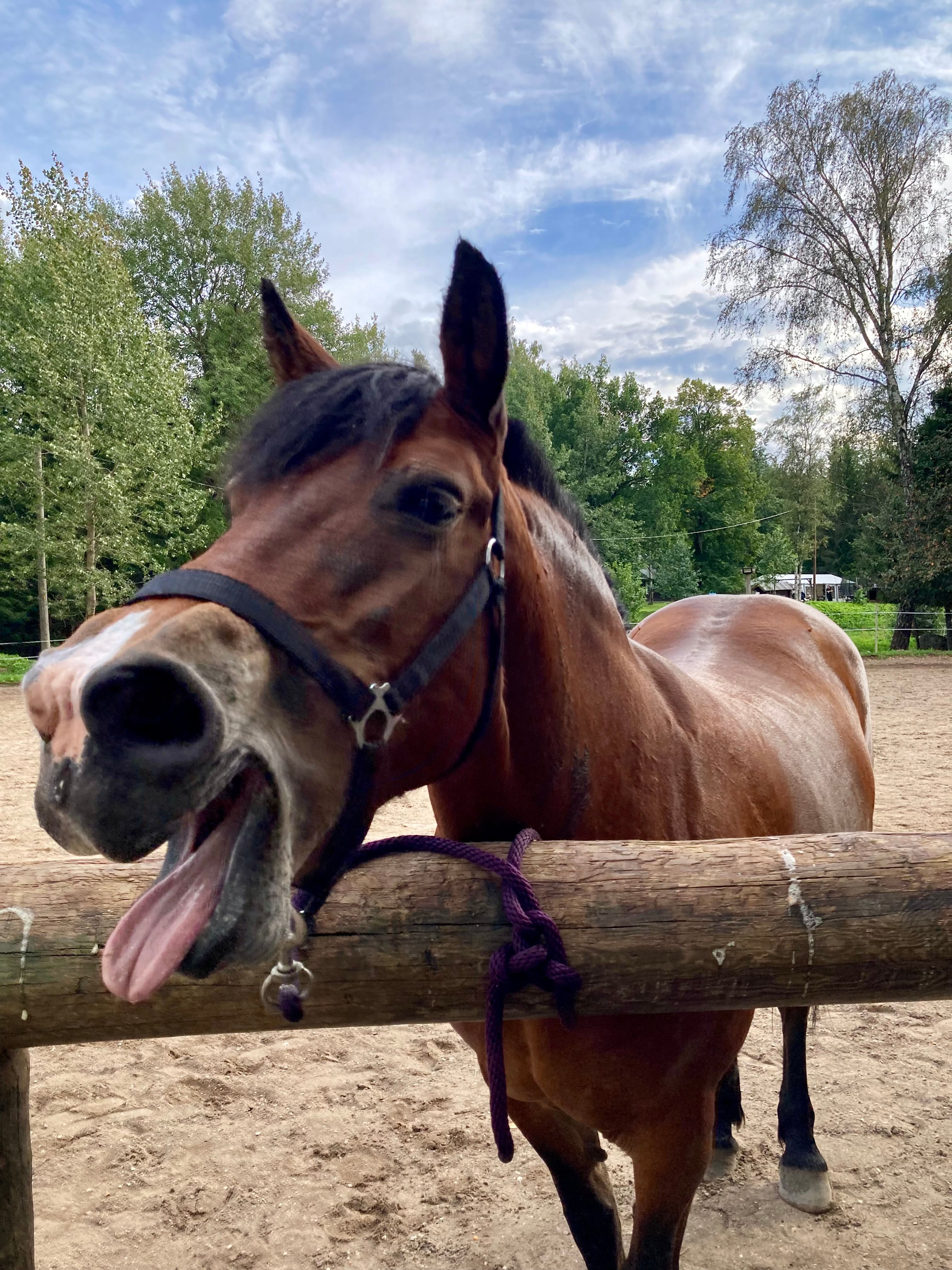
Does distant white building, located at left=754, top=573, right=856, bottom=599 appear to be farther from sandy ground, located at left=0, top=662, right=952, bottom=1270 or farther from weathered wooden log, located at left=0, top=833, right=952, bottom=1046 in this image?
weathered wooden log, located at left=0, top=833, right=952, bottom=1046

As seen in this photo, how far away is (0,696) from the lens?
1408cm

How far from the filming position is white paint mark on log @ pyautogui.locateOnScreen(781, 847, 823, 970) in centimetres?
134

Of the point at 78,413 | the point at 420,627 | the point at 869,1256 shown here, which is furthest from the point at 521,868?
the point at 78,413

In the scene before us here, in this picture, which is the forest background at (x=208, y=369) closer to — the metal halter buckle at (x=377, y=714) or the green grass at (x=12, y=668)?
the green grass at (x=12, y=668)

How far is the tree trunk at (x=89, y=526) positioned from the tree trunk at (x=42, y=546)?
853 mm

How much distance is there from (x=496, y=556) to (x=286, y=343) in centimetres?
69

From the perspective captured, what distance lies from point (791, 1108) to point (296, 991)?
2.38 meters

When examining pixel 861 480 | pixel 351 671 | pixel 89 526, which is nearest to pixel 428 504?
pixel 351 671

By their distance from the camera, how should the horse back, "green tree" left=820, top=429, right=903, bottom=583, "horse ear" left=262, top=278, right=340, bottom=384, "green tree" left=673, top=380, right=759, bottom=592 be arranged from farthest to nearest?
"green tree" left=673, top=380, right=759, bottom=592 → "green tree" left=820, top=429, right=903, bottom=583 → the horse back → "horse ear" left=262, top=278, right=340, bottom=384

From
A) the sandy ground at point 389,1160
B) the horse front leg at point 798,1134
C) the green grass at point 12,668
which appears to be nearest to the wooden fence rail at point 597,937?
the sandy ground at point 389,1160

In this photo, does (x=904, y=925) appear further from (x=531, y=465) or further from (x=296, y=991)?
(x=531, y=465)

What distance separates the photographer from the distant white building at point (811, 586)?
158 feet

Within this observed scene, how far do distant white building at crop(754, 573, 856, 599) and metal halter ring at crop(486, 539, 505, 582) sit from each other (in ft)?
151

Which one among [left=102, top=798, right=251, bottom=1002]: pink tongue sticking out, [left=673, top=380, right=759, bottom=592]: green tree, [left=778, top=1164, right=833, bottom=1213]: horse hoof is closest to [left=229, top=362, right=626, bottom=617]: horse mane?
[left=102, top=798, right=251, bottom=1002]: pink tongue sticking out
